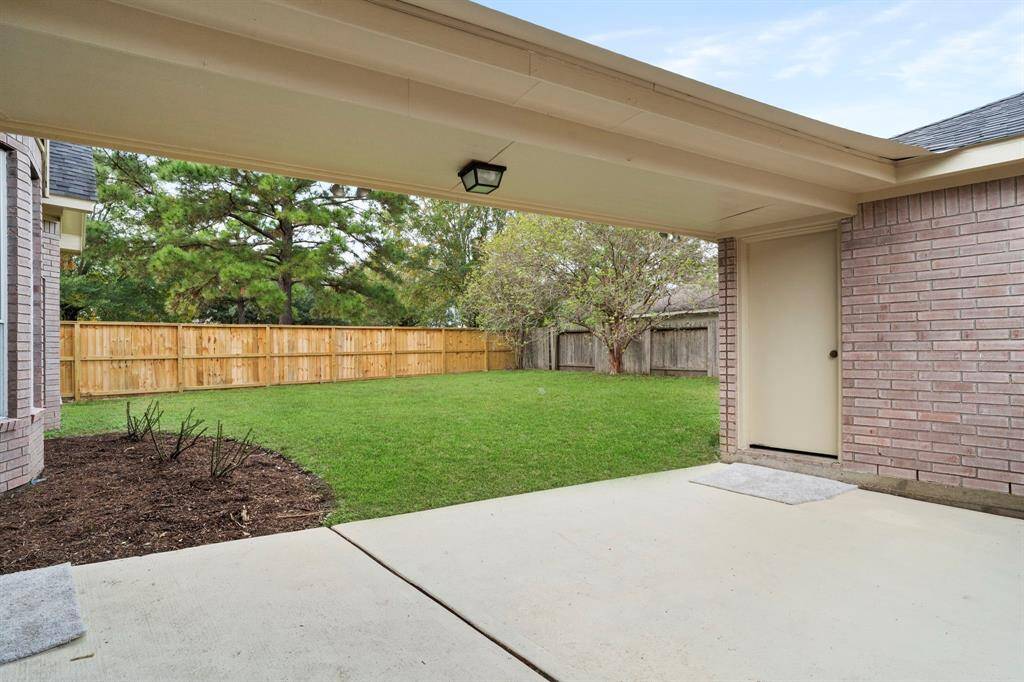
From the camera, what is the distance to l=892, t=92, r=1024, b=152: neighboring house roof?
3789 millimetres

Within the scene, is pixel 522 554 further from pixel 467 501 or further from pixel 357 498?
pixel 357 498

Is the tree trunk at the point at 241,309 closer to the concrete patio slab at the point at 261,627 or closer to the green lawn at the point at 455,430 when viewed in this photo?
the green lawn at the point at 455,430

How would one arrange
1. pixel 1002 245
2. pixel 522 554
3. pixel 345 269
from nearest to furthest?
pixel 522 554
pixel 1002 245
pixel 345 269

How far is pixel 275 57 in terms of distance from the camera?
238cm

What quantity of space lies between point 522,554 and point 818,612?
59.1 inches

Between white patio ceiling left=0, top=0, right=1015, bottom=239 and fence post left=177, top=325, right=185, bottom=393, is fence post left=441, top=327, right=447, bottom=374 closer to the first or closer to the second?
fence post left=177, top=325, right=185, bottom=393

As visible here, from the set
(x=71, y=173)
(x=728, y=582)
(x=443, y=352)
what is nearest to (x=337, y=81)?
(x=728, y=582)

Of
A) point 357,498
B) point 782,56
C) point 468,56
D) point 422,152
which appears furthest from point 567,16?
point 357,498

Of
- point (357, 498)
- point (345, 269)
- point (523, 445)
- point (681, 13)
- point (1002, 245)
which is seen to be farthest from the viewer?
point (345, 269)

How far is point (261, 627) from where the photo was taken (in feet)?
7.69

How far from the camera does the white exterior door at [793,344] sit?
4.96m

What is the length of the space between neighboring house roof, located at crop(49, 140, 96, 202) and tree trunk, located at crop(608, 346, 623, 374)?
10.4 m

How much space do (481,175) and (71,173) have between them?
6.70 m

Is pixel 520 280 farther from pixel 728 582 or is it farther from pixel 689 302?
pixel 728 582
